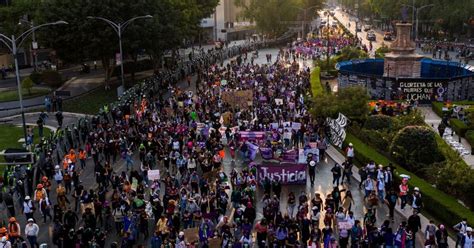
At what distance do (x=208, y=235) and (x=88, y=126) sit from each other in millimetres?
17060

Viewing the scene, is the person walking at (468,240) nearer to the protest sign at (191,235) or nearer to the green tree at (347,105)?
the protest sign at (191,235)

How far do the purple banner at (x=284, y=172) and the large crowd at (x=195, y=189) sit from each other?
1.51 ft

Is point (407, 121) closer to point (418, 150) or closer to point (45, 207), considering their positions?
point (418, 150)

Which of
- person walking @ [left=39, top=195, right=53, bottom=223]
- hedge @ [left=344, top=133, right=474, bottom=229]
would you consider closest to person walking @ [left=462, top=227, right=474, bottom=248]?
hedge @ [left=344, top=133, right=474, bottom=229]

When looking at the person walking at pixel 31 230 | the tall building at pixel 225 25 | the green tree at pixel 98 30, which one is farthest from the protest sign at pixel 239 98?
the tall building at pixel 225 25

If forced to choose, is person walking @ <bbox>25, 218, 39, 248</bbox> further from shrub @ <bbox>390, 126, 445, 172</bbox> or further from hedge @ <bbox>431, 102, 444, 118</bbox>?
hedge @ <bbox>431, 102, 444, 118</bbox>

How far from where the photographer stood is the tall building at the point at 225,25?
351 feet

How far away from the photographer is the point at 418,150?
82.6ft

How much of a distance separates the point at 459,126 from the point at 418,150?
8.76 meters

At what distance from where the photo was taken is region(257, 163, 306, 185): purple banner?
23.7 m

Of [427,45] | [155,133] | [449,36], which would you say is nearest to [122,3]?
[155,133]

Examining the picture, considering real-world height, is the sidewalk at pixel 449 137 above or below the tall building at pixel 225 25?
below

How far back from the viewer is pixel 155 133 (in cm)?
3053

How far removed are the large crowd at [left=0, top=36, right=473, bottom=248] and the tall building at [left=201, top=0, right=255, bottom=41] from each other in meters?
66.6
